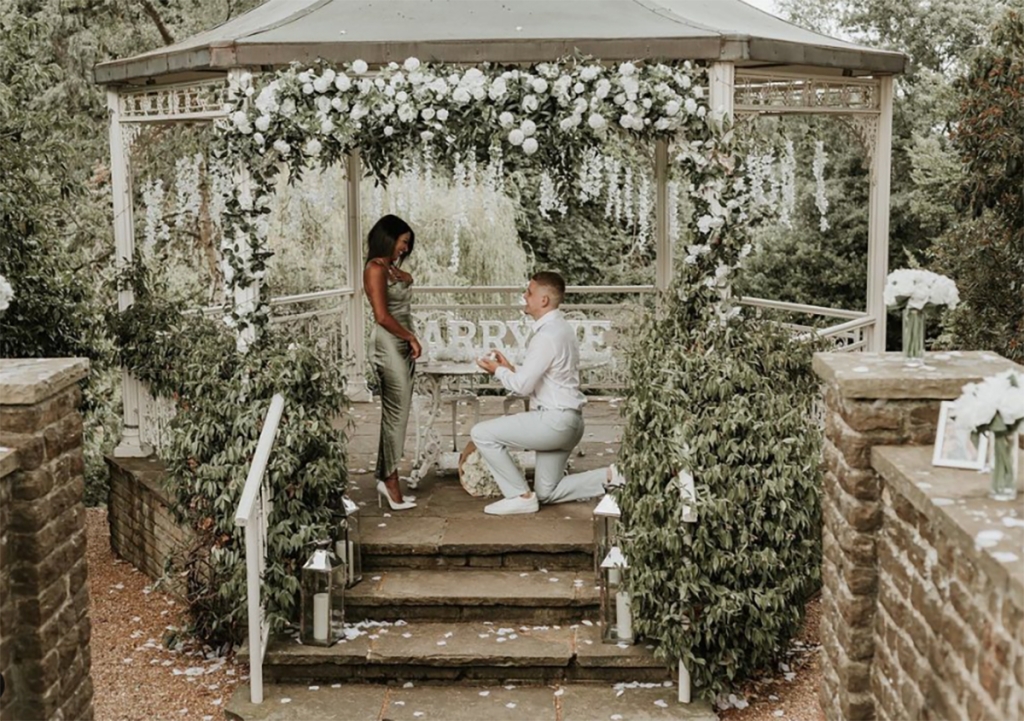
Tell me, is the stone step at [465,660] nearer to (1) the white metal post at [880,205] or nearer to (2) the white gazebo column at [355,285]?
(1) the white metal post at [880,205]

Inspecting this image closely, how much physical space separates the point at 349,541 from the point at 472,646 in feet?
2.92

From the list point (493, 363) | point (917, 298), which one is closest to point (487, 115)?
point (493, 363)

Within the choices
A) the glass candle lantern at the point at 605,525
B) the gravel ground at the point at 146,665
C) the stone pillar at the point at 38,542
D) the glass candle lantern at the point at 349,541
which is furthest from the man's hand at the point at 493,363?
the stone pillar at the point at 38,542

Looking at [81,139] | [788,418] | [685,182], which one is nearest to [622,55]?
[685,182]

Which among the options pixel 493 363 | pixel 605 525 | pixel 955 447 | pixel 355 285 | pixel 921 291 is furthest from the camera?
pixel 355 285

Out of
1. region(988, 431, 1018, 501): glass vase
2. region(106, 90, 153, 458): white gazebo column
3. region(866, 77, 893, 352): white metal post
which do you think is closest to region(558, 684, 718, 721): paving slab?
region(988, 431, 1018, 501): glass vase

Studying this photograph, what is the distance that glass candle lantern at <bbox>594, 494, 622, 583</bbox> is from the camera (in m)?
6.21

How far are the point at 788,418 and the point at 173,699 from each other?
336 centimetres

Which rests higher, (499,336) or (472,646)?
(499,336)

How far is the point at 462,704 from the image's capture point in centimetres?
589

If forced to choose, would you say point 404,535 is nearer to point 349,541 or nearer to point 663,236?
point 349,541

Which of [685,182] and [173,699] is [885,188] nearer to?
[685,182]

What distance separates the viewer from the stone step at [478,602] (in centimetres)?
640

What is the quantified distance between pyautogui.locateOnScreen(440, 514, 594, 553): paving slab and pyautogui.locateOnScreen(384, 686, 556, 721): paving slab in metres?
0.89
